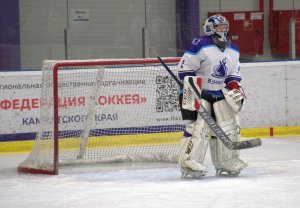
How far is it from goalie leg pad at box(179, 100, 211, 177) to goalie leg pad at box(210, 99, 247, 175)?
18cm

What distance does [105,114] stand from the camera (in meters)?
10.4

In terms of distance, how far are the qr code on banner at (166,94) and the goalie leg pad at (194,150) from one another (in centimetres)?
183

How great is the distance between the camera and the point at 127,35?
1248 centimetres

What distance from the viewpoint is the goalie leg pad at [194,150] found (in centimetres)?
801

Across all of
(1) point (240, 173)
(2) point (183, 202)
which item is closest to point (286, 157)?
(1) point (240, 173)

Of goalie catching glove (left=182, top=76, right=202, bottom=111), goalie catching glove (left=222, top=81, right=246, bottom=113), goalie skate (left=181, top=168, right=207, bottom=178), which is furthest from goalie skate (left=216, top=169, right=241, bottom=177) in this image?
goalie catching glove (left=182, top=76, right=202, bottom=111)

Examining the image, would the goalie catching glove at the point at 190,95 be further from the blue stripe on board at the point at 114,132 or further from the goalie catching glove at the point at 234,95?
the blue stripe on board at the point at 114,132

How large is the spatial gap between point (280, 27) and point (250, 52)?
0.91 m

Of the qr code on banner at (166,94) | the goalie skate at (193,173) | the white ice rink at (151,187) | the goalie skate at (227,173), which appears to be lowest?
the white ice rink at (151,187)

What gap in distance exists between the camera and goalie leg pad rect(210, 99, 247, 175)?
8.16m

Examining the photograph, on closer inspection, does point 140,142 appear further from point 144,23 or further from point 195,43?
point 144,23

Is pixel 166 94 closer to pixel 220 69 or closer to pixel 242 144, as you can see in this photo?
pixel 220 69

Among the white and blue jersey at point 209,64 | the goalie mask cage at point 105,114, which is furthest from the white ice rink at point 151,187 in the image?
the white and blue jersey at point 209,64

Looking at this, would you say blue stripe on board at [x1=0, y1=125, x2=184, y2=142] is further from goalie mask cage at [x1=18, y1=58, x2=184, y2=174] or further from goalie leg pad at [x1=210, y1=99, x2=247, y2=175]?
goalie leg pad at [x1=210, y1=99, x2=247, y2=175]
